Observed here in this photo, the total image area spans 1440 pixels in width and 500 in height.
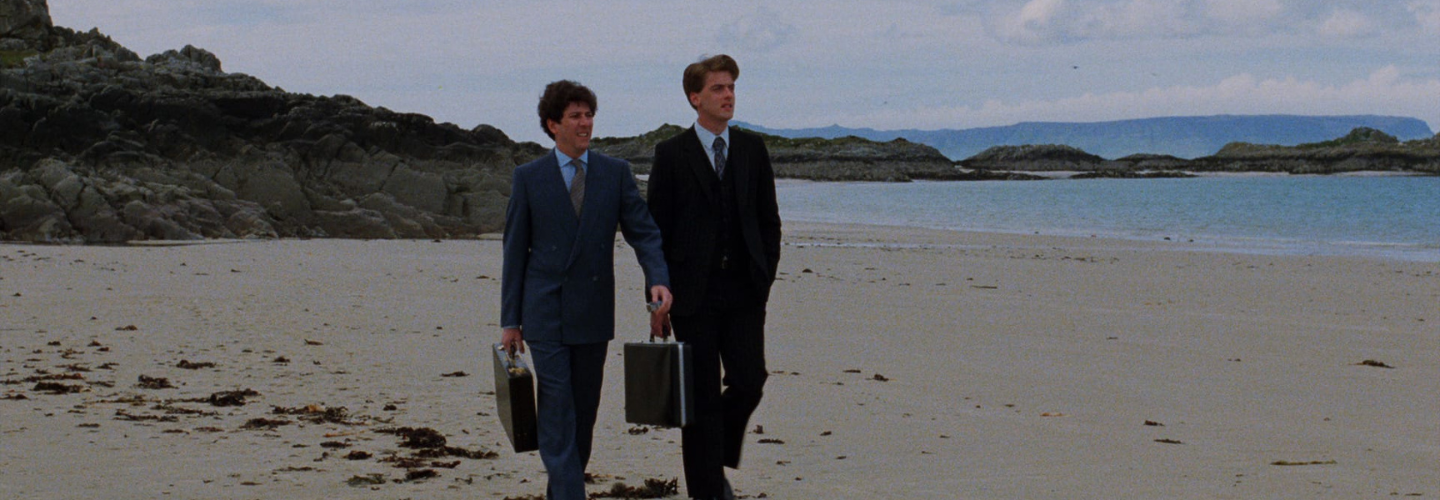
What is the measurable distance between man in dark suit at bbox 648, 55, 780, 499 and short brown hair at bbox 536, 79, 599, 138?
446 mm

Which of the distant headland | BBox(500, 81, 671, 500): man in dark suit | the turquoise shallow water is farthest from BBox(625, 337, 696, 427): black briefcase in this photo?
the turquoise shallow water

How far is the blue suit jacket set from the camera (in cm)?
491

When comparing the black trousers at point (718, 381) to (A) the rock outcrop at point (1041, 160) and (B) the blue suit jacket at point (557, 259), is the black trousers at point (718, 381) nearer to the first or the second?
(B) the blue suit jacket at point (557, 259)

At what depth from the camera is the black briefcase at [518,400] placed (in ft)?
16.0

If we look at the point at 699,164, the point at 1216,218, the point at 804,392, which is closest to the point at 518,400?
the point at 699,164

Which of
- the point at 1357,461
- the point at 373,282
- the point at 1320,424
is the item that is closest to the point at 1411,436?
the point at 1320,424

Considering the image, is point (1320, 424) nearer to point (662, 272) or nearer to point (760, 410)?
point (760, 410)

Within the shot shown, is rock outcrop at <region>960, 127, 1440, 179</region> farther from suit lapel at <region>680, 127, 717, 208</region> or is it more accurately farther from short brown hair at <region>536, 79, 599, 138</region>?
short brown hair at <region>536, 79, 599, 138</region>

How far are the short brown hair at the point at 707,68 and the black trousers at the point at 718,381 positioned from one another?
823 mm

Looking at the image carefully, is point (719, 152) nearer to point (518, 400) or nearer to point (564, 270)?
point (564, 270)

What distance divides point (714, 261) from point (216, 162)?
95.7 feet

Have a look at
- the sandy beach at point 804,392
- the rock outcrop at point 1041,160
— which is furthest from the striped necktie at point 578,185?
the rock outcrop at point 1041,160

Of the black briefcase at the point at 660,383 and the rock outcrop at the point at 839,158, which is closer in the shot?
the black briefcase at the point at 660,383

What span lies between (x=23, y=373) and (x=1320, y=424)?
7692 millimetres
